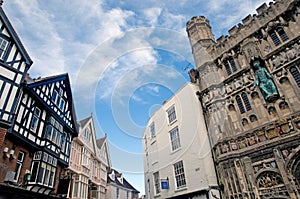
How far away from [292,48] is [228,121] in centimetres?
612

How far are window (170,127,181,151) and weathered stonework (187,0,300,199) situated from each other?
3292 millimetres

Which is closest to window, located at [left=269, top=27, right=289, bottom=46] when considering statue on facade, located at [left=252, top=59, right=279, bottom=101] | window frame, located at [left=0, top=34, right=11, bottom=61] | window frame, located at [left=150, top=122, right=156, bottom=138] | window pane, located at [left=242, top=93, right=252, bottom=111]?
statue on facade, located at [left=252, top=59, right=279, bottom=101]

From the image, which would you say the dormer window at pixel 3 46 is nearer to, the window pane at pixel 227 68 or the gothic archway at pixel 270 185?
the window pane at pixel 227 68

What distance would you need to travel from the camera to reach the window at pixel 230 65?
592 inches

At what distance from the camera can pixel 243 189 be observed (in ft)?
37.1

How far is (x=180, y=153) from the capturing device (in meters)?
16.3

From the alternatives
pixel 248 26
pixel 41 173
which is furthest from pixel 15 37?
pixel 248 26

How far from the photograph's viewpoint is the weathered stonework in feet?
34.8

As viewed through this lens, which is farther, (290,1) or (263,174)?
(290,1)

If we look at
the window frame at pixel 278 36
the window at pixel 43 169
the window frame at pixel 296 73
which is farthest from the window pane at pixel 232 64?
the window at pixel 43 169

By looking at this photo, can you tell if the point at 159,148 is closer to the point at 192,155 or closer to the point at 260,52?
the point at 192,155

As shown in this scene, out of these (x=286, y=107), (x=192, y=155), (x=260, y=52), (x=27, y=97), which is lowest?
(x=192, y=155)

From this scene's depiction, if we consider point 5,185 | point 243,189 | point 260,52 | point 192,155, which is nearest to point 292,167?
point 243,189

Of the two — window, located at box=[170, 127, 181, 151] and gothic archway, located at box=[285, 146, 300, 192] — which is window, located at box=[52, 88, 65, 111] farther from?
gothic archway, located at box=[285, 146, 300, 192]
